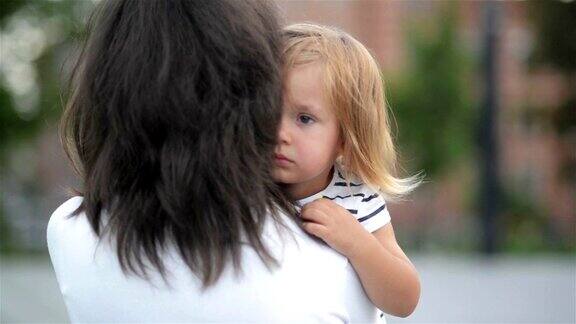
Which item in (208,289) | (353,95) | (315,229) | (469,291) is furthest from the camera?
(469,291)

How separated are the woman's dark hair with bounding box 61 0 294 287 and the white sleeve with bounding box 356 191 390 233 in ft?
0.76

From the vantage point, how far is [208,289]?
1.43 meters

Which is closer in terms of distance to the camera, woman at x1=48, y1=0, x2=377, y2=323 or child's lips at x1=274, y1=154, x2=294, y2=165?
woman at x1=48, y1=0, x2=377, y2=323

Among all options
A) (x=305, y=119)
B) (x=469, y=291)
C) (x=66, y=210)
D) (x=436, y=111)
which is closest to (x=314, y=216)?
(x=305, y=119)

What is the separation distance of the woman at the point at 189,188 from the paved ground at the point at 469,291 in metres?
4.92

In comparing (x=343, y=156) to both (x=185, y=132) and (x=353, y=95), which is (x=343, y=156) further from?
(x=185, y=132)

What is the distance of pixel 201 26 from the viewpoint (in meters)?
1.47

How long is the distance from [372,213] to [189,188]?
0.38 metres

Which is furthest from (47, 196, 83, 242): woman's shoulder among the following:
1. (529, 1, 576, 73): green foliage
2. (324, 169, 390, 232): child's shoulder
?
(529, 1, 576, 73): green foliage

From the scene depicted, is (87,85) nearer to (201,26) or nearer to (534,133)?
(201,26)

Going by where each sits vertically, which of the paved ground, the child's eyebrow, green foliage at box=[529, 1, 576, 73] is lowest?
green foliage at box=[529, 1, 576, 73]

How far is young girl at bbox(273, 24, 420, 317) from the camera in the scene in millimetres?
1573

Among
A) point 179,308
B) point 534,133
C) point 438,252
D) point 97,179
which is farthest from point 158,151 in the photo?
point 534,133

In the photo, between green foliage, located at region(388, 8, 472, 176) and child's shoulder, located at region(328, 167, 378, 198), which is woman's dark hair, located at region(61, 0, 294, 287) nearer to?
child's shoulder, located at region(328, 167, 378, 198)
